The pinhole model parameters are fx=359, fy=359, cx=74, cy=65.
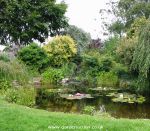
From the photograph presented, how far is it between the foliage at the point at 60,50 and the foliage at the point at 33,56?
4.00 feet

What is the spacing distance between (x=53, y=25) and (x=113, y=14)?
8859mm

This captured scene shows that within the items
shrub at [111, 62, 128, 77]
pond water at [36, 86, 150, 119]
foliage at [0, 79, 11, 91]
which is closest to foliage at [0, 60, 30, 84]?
foliage at [0, 79, 11, 91]

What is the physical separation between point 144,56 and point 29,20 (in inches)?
587

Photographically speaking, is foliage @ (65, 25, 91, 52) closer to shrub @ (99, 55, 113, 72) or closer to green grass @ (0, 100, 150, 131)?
shrub @ (99, 55, 113, 72)

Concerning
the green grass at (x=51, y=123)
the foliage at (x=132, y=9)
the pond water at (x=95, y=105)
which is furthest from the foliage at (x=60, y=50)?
the green grass at (x=51, y=123)

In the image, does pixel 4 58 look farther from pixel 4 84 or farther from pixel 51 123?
pixel 51 123

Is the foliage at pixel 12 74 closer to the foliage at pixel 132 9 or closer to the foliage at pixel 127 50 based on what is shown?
the foliage at pixel 127 50

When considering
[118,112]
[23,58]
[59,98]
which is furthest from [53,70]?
[118,112]

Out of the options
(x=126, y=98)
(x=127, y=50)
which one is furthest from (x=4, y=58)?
(x=127, y=50)

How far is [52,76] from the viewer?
21891mm

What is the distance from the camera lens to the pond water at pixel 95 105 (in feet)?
41.2

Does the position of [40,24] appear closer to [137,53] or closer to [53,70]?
[53,70]

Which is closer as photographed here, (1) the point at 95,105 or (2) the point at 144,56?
(1) the point at 95,105

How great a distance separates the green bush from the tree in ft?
29.8
